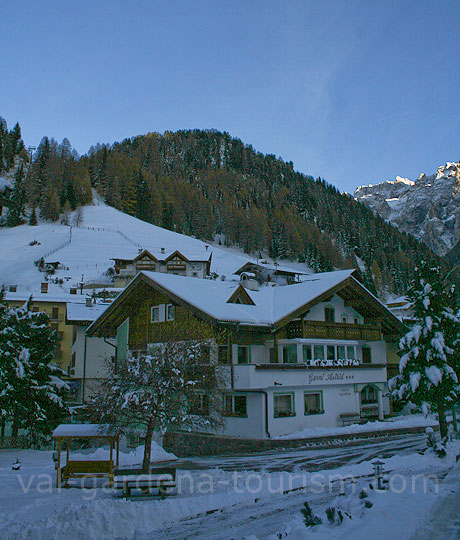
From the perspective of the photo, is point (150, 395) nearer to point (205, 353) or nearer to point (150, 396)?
point (150, 396)

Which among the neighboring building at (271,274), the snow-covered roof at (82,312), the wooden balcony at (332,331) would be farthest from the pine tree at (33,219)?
the wooden balcony at (332,331)

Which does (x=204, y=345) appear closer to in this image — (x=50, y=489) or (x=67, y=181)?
(x=50, y=489)

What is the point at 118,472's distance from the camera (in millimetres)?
15711

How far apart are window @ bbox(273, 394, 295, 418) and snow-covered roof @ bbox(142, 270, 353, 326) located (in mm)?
4059

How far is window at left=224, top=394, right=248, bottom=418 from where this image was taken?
26.2m

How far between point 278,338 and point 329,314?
5.28 m

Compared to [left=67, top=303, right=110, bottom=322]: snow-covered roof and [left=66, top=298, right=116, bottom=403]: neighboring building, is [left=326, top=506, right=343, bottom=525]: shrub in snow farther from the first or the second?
[left=67, top=303, right=110, bottom=322]: snow-covered roof

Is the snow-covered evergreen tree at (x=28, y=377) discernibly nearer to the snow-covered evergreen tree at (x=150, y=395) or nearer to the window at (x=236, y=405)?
the window at (x=236, y=405)

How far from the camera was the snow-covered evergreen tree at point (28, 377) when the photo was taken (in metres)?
26.0

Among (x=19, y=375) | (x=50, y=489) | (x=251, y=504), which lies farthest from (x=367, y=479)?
(x=19, y=375)

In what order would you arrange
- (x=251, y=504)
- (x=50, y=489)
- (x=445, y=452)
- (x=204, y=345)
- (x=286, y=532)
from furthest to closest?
(x=204, y=345), (x=445, y=452), (x=50, y=489), (x=251, y=504), (x=286, y=532)

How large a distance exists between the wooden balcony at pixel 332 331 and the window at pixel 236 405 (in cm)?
577

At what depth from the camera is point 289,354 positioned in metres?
30.3

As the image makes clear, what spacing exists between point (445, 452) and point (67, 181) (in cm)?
14888
